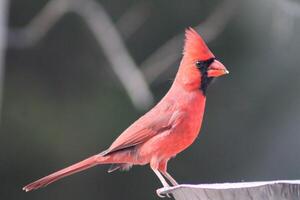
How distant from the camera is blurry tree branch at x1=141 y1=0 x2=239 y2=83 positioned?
7.74 metres

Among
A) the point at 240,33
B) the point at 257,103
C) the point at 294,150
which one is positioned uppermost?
the point at 240,33

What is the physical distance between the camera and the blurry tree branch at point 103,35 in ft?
24.3

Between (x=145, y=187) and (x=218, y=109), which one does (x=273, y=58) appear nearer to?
(x=218, y=109)

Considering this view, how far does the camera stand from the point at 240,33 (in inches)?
330

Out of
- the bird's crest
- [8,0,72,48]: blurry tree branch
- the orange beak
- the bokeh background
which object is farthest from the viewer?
the bokeh background

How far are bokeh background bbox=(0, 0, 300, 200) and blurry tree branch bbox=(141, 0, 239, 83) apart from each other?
1cm

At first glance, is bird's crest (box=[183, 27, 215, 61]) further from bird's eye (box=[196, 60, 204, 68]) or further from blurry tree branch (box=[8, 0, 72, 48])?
blurry tree branch (box=[8, 0, 72, 48])

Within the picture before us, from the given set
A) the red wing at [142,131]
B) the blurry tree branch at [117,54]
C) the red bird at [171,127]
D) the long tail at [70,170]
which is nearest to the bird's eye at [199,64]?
the red bird at [171,127]

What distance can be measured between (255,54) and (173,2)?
0.97 metres

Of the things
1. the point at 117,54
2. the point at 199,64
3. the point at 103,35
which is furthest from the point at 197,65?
the point at 103,35

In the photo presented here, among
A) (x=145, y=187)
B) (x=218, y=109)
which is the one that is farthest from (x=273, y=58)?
(x=145, y=187)

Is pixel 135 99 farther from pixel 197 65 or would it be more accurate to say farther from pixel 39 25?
pixel 197 65

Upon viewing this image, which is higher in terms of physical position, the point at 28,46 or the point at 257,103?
the point at 28,46

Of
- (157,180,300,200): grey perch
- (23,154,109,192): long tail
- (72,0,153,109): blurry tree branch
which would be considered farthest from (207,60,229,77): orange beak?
(72,0,153,109): blurry tree branch
